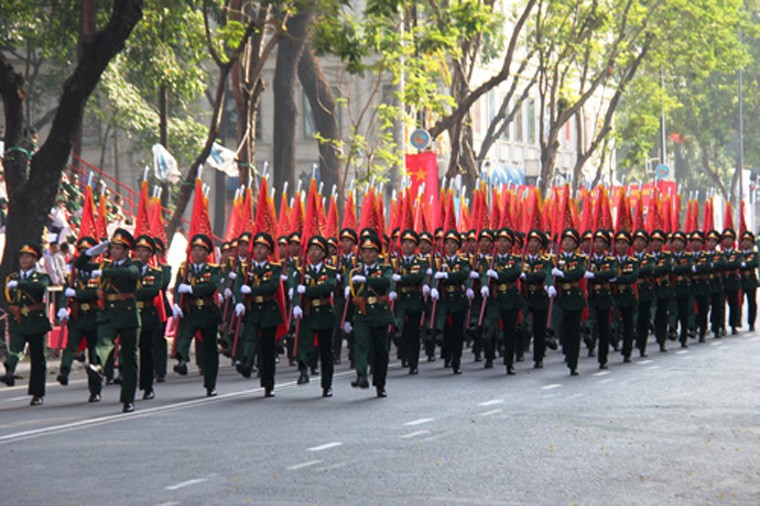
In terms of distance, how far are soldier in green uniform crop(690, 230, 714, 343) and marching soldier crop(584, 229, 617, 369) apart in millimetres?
5573

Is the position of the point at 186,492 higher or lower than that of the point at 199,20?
lower

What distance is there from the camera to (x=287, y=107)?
33406mm

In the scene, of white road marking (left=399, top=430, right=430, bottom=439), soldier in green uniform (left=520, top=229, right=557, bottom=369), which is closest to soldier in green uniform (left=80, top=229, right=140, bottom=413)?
white road marking (left=399, top=430, right=430, bottom=439)

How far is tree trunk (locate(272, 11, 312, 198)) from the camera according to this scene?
109 ft

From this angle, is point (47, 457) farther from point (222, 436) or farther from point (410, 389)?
point (410, 389)

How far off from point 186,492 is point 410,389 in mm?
7417

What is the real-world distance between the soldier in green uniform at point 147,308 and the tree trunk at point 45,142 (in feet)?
19.4

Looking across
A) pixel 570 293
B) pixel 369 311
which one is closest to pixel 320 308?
pixel 369 311

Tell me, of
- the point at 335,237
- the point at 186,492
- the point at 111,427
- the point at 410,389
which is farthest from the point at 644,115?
the point at 186,492

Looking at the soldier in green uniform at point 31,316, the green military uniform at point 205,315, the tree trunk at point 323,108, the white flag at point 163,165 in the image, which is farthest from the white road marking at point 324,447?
the white flag at point 163,165

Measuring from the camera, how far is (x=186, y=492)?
34.0 ft

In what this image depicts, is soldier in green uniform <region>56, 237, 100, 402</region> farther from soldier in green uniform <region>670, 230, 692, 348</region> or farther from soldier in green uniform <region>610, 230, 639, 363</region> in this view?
soldier in green uniform <region>670, 230, 692, 348</region>

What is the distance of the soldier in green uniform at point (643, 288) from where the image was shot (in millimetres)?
22391

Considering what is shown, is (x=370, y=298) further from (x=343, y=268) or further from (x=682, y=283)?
(x=682, y=283)
